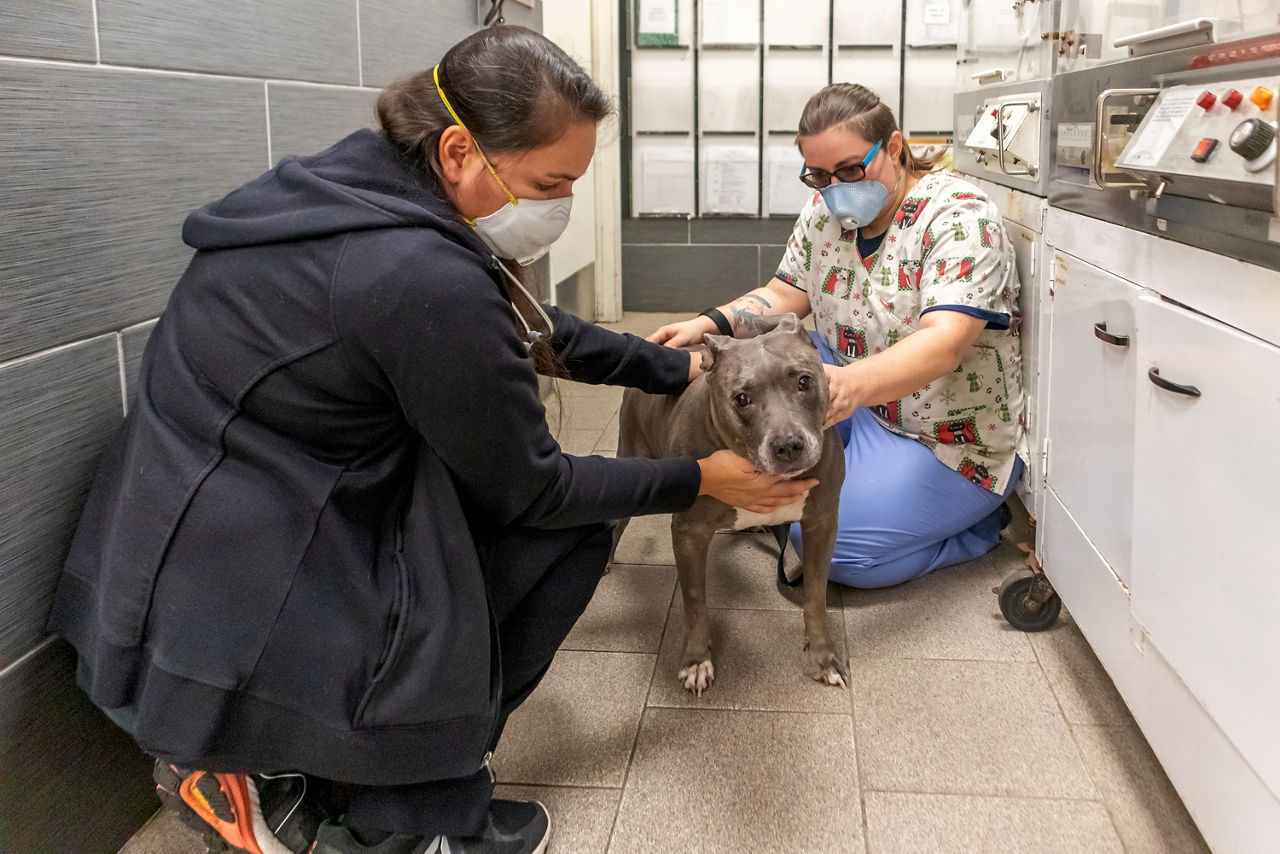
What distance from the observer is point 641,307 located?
544cm

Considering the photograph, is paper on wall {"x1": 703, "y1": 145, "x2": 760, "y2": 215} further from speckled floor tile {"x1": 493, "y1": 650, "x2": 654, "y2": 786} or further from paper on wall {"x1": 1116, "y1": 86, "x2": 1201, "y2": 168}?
paper on wall {"x1": 1116, "y1": 86, "x2": 1201, "y2": 168}

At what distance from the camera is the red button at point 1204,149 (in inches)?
42.8

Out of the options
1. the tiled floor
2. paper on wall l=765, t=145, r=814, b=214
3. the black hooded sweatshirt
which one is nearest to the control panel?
the black hooded sweatshirt

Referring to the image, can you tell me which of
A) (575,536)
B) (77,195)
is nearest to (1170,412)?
(575,536)

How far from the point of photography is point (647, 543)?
2590 mm

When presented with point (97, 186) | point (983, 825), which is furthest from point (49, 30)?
point (983, 825)

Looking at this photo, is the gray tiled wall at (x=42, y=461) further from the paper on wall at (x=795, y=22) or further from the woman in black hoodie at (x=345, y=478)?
the paper on wall at (x=795, y=22)

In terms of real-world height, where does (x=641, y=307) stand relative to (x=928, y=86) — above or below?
below

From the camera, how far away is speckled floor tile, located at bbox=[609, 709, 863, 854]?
1.47m

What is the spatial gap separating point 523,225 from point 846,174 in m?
0.96

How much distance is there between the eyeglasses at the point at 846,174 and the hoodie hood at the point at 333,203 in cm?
103

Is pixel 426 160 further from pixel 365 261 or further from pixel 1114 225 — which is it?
pixel 1114 225

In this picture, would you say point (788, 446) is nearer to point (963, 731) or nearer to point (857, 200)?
point (963, 731)

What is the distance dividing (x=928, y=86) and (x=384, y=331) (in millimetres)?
4373
